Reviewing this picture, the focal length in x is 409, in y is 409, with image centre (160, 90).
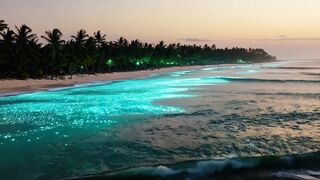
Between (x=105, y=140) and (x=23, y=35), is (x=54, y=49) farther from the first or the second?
(x=105, y=140)

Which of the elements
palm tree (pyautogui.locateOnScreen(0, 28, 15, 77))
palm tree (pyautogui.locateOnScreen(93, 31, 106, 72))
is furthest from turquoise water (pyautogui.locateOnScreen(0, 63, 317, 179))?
palm tree (pyautogui.locateOnScreen(93, 31, 106, 72))

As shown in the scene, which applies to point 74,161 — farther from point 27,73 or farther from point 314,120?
point 27,73

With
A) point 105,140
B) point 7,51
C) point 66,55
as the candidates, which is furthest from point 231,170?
point 66,55

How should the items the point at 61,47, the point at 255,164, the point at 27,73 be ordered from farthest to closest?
1. the point at 61,47
2. the point at 27,73
3. the point at 255,164

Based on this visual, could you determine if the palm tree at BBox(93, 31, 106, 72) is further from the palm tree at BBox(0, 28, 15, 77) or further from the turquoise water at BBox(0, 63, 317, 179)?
the turquoise water at BBox(0, 63, 317, 179)

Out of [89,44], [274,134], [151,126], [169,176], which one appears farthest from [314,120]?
[89,44]

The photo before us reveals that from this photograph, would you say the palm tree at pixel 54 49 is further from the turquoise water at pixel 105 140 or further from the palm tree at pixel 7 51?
the turquoise water at pixel 105 140
